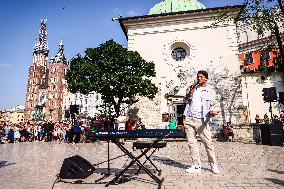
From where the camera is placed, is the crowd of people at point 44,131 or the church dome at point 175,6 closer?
the crowd of people at point 44,131

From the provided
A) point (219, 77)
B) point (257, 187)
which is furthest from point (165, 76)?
point (257, 187)

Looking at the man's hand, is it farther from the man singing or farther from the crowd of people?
the crowd of people

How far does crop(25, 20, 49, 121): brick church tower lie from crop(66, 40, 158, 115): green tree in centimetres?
8289

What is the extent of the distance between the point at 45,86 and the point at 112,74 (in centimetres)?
8466

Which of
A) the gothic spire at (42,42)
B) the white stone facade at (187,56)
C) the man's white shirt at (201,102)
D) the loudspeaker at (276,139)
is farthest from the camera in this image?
the gothic spire at (42,42)

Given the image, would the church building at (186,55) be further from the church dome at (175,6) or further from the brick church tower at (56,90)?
the brick church tower at (56,90)

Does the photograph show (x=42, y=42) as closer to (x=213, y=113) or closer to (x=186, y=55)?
(x=186, y=55)

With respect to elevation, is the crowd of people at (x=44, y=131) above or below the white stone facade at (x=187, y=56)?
below

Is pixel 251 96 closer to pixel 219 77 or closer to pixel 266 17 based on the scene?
pixel 219 77

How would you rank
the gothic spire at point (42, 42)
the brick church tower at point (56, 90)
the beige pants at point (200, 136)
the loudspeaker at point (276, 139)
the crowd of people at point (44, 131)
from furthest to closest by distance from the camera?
1. the gothic spire at point (42, 42)
2. the brick church tower at point (56, 90)
3. the crowd of people at point (44, 131)
4. the loudspeaker at point (276, 139)
5. the beige pants at point (200, 136)

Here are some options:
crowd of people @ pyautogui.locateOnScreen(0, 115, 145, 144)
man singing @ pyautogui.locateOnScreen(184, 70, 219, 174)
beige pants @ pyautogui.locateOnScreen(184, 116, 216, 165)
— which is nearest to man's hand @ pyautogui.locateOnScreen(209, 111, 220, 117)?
man singing @ pyautogui.locateOnScreen(184, 70, 219, 174)

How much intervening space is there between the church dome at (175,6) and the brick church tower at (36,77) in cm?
8061

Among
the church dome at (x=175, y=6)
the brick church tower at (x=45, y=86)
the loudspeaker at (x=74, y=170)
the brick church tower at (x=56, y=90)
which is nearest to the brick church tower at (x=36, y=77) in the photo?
the brick church tower at (x=45, y=86)

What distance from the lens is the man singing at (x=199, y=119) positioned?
5.45 metres
